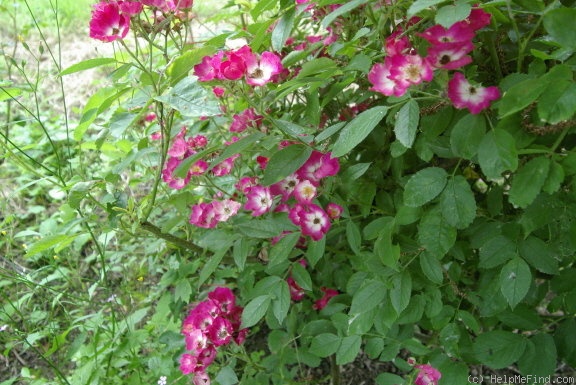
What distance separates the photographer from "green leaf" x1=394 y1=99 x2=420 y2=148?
81 centimetres

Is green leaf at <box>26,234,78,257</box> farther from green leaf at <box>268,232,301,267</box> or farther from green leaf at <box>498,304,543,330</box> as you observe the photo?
green leaf at <box>498,304,543,330</box>

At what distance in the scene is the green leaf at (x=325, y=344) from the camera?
1.17 metres

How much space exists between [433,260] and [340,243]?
1.15ft

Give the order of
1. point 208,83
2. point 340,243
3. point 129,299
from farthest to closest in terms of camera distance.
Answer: point 129,299 < point 340,243 < point 208,83

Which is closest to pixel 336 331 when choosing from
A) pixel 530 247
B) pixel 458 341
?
pixel 458 341

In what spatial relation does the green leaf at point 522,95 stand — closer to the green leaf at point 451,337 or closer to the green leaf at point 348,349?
the green leaf at point 451,337

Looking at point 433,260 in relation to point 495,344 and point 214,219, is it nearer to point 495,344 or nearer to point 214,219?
point 495,344

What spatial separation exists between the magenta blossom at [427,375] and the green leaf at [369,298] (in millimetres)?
198

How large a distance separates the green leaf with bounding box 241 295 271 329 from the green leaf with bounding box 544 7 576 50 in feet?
2.43

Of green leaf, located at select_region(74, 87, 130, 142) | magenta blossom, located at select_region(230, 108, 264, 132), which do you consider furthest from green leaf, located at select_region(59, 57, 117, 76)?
magenta blossom, located at select_region(230, 108, 264, 132)

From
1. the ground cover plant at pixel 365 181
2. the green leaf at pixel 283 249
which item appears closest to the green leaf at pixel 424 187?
the ground cover plant at pixel 365 181

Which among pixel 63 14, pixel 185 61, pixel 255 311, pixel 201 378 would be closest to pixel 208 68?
pixel 185 61

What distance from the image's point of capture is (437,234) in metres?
0.92

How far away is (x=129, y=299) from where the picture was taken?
172 centimetres
